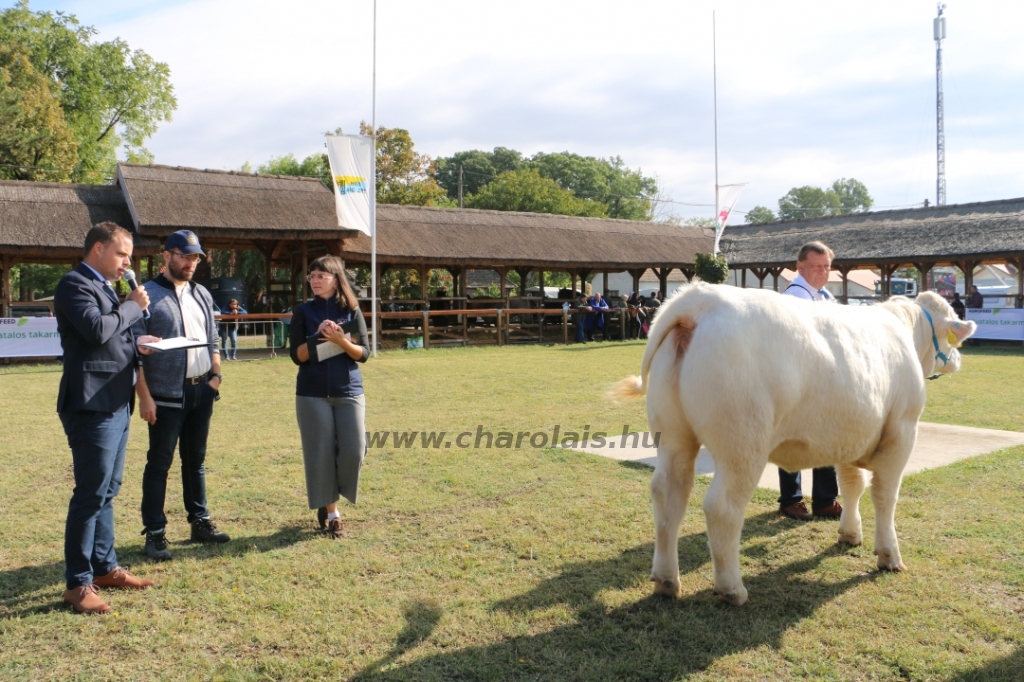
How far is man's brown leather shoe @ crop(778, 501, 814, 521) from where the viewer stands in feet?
18.2

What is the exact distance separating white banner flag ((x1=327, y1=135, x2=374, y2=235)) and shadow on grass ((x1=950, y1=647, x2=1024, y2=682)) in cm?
1702

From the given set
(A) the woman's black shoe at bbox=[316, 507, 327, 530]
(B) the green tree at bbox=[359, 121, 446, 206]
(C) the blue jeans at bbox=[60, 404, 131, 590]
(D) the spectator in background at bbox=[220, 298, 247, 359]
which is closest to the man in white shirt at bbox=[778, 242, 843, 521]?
(A) the woman's black shoe at bbox=[316, 507, 327, 530]

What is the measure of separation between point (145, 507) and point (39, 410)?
7.33m

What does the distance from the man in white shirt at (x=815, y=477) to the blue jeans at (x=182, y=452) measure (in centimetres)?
414

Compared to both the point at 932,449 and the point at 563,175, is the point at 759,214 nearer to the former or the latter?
the point at 563,175

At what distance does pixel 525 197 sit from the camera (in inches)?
2271

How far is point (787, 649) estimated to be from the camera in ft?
11.4

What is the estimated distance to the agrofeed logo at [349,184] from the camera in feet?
60.7

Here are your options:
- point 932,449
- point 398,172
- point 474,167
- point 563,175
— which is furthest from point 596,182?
point 932,449

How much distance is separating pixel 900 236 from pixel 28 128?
117 feet

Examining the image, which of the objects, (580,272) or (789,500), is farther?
(580,272)

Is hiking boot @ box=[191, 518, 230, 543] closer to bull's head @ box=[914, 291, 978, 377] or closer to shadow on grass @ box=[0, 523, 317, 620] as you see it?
shadow on grass @ box=[0, 523, 317, 620]

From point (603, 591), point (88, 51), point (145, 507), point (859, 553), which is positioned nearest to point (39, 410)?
point (145, 507)

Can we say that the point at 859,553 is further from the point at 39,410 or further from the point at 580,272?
the point at 580,272
